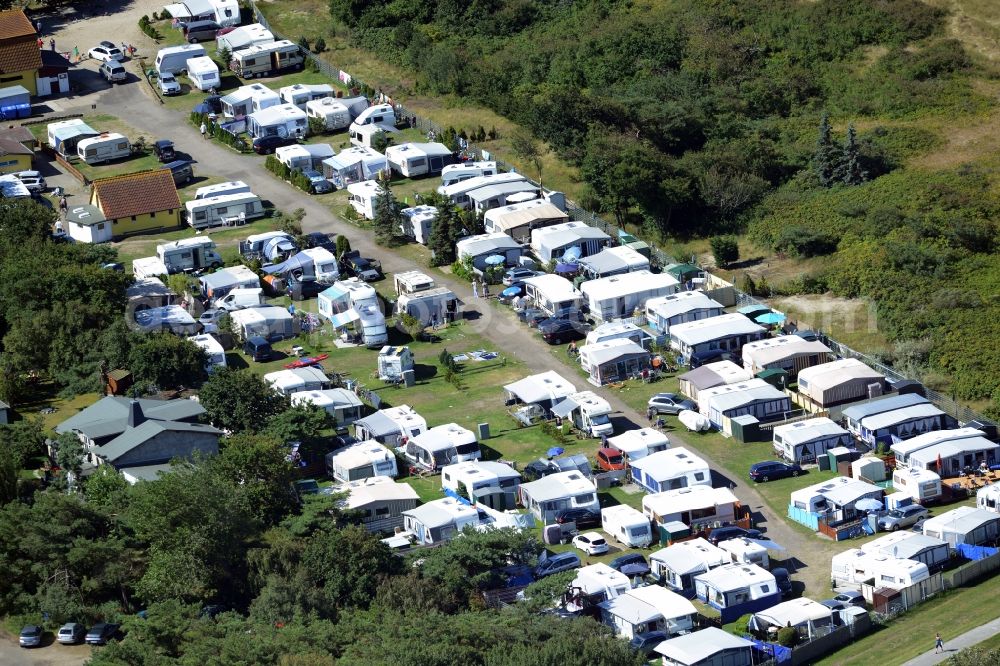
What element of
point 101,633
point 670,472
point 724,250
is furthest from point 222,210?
point 101,633

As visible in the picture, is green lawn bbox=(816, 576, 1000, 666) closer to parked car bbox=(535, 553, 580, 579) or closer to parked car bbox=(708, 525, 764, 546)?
parked car bbox=(708, 525, 764, 546)

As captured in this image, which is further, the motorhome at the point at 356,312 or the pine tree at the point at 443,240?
the pine tree at the point at 443,240

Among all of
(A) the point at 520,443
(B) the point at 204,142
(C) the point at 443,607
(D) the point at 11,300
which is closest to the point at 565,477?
(A) the point at 520,443

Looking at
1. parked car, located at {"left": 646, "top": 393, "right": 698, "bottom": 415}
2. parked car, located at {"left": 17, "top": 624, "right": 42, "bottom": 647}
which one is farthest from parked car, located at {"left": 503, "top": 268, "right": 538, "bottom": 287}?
parked car, located at {"left": 17, "top": 624, "right": 42, "bottom": 647}

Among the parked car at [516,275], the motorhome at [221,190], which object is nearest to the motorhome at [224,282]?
the motorhome at [221,190]

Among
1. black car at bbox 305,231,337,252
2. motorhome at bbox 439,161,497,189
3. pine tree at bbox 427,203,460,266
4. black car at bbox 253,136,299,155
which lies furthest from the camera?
→ black car at bbox 253,136,299,155

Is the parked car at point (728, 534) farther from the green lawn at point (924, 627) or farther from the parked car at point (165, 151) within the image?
the parked car at point (165, 151)
